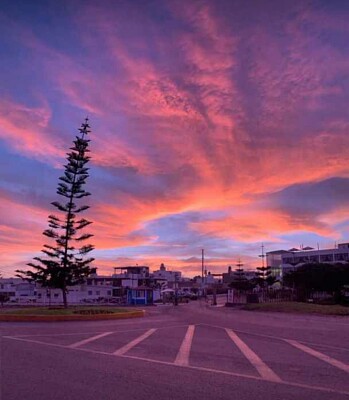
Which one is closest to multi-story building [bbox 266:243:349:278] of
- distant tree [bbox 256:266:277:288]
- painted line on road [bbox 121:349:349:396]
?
distant tree [bbox 256:266:277:288]

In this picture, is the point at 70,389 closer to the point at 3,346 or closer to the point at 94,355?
the point at 94,355

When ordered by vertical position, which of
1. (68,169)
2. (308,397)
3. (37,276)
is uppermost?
(68,169)

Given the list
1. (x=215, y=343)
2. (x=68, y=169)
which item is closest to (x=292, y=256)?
(x=68, y=169)

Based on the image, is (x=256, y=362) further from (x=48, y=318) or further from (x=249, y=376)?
(x=48, y=318)

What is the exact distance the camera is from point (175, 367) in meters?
9.96

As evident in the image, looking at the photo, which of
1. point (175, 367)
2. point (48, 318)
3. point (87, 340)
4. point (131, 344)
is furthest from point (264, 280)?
point (175, 367)

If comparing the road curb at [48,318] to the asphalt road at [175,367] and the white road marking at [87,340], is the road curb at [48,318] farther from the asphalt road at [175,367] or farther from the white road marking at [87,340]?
the asphalt road at [175,367]

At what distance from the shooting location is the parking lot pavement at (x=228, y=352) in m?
9.04

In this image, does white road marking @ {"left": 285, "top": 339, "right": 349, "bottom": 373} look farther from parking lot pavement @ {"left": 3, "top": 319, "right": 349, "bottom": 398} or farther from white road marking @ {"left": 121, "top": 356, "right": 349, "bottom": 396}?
white road marking @ {"left": 121, "top": 356, "right": 349, "bottom": 396}

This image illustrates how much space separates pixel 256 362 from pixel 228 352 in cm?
171

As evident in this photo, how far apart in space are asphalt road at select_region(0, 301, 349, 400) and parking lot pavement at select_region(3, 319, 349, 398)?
18 mm

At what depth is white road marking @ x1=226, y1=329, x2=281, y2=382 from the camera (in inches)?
352

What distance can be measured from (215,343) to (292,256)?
117m

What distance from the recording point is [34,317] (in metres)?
25.7
